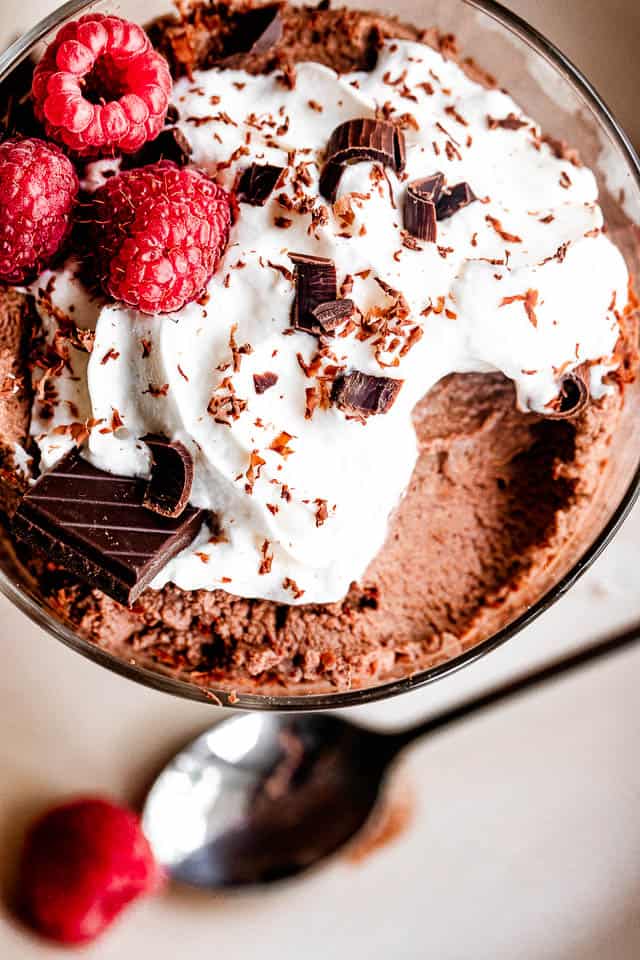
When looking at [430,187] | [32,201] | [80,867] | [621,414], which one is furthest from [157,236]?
[80,867]

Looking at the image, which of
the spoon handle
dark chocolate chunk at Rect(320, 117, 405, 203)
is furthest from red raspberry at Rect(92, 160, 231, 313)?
the spoon handle

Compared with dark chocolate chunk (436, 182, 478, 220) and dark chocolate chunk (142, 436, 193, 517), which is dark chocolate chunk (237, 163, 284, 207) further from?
dark chocolate chunk (142, 436, 193, 517)

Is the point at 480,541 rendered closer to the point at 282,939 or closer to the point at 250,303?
A: the point at 250,303

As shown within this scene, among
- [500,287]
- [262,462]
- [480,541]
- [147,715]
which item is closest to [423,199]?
[500,287]

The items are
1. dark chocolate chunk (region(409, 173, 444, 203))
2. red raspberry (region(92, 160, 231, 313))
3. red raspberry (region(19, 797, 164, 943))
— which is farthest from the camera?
red raspberry (region(19, 797, 164, 943))

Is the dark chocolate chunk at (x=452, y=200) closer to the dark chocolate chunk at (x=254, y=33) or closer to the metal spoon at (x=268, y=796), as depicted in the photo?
the dark chocolate chunk at (x=254, y=33)

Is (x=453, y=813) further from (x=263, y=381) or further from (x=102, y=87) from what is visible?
(x=102, y=87)
